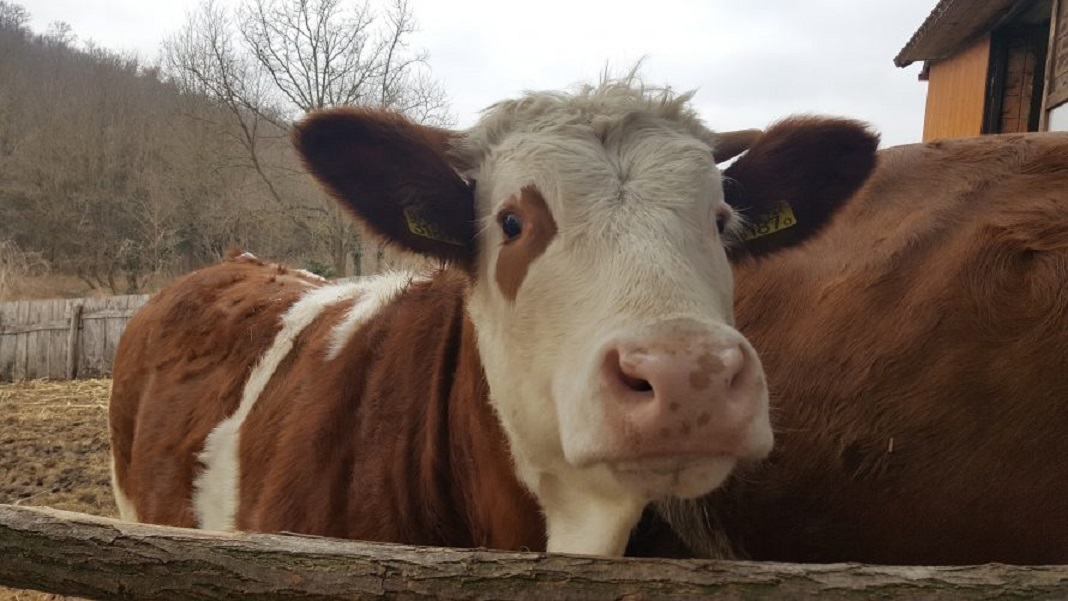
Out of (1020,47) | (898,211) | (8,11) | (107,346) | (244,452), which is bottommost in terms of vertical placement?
(107,346)

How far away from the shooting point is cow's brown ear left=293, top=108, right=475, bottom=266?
2090 mm

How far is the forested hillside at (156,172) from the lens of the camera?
20719mm

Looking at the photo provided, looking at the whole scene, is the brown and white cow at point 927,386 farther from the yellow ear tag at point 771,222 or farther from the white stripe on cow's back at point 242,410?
the white stripe on cow's back at point 242,410

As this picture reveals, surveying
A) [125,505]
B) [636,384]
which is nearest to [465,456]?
[636,384]

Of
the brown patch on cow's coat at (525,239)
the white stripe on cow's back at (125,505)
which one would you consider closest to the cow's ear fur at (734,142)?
the brown patch on cow's coat at (525,239)

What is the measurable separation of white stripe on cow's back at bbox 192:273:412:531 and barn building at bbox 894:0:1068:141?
5727mm

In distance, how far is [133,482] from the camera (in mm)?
3613

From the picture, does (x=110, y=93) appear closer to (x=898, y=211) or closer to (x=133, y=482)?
(x=133, y=482)

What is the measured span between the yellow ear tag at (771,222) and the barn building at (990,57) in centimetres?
499

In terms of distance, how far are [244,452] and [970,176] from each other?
9.01ft

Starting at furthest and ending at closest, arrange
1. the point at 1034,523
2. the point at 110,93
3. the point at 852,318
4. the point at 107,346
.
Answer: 1. the point at 110,93
2. the point at 107,346
3. the point at 852,318
4. the point at 1034,523

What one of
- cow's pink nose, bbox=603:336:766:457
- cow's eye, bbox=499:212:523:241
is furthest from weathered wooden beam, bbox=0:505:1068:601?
cow's eye, bbox=499:212:523:241

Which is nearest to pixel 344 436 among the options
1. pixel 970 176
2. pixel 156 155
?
pixel 970 176

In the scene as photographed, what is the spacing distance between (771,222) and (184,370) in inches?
107
